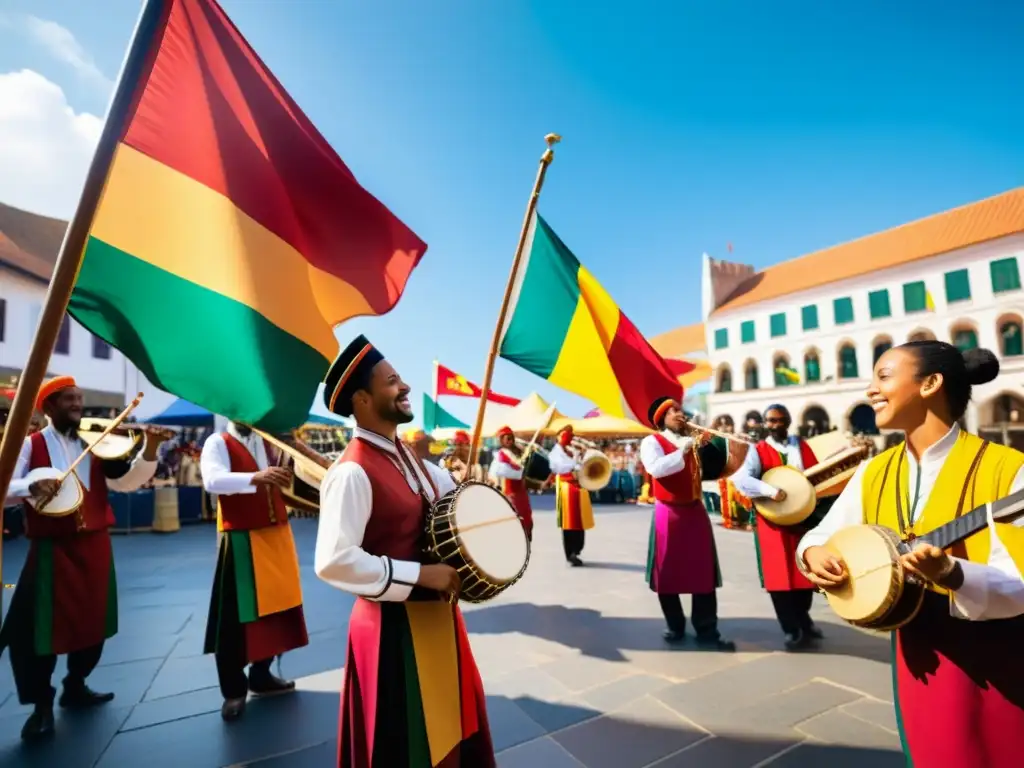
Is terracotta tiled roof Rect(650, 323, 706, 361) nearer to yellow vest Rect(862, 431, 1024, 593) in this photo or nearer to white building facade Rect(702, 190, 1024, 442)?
white building facade Rect(702, 190, 1024, 442)

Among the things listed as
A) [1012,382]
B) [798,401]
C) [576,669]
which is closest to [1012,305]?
[1012,382]

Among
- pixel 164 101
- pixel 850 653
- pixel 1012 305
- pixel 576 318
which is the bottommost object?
pixel 850 653

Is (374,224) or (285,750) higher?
(374,224)

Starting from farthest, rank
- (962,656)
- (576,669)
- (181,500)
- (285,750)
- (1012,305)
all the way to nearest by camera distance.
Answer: (1012,305), (181,500), (576,669), (285,750), (962,656)

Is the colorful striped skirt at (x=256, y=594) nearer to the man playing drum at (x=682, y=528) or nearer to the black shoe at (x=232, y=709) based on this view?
the black shoe at (x=232, y=709)

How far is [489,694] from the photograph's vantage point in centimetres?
358

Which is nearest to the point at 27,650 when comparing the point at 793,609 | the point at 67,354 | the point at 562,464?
the point at 793,609

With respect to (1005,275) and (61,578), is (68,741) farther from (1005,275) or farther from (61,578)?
(1005,275)

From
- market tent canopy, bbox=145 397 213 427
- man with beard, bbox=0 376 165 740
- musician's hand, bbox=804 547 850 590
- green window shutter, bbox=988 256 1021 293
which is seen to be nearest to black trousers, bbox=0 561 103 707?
man with beard, bbox=0 376 165 740

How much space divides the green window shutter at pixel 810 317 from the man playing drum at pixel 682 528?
1057 inches

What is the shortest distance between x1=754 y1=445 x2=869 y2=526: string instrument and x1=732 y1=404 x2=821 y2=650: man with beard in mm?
67

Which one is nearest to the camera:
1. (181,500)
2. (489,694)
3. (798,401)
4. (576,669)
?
(489,694)

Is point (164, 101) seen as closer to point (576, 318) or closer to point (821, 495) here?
Result: point (576, 318)

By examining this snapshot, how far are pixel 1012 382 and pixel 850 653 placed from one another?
25161mm
